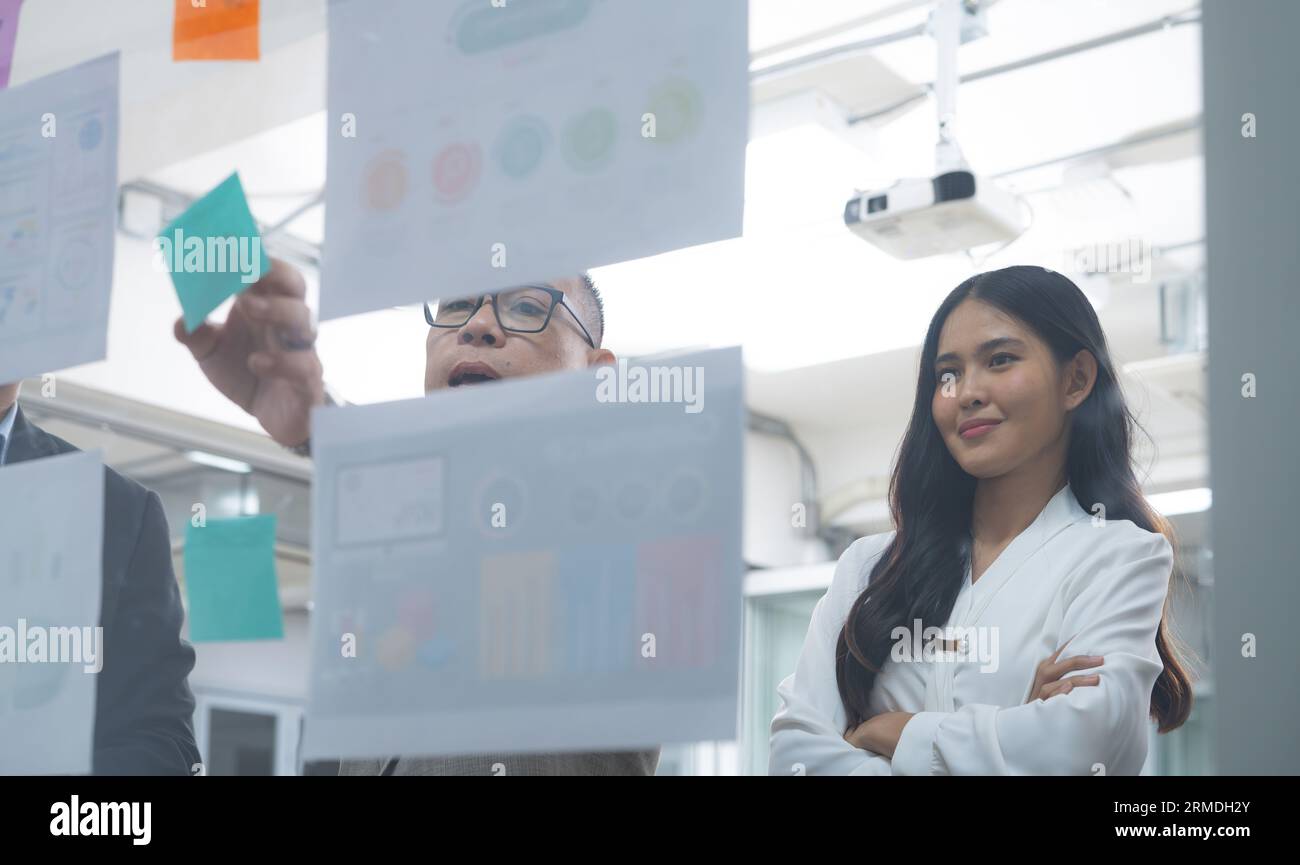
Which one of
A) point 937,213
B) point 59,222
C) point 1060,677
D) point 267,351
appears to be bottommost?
point 1060,677

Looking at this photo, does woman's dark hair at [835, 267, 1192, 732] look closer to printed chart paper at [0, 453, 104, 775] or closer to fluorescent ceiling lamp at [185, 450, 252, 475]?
printed chart paper at [0, 453, 104, 775]

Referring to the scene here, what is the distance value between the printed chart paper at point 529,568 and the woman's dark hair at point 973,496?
0.78ft

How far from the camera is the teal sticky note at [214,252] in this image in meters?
1.14

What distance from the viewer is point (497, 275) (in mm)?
1008

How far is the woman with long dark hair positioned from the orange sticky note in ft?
2.19

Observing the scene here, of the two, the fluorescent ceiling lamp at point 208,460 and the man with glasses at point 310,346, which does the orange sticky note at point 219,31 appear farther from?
the fluorescent ceiling lamp at point 208,460

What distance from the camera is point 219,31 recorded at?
4.19 ft

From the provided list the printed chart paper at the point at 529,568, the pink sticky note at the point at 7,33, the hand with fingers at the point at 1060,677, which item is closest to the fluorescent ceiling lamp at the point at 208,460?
the pink sticky note at the point at 7,33

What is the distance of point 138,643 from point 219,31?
1.82 ft

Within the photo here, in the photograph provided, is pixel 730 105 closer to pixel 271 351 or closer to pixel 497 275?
pixel 497 275

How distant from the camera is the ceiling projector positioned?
9.73ft

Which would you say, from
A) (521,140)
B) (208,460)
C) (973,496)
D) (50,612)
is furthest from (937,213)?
(50,612)

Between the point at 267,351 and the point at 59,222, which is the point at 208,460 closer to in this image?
the point at 59,222
